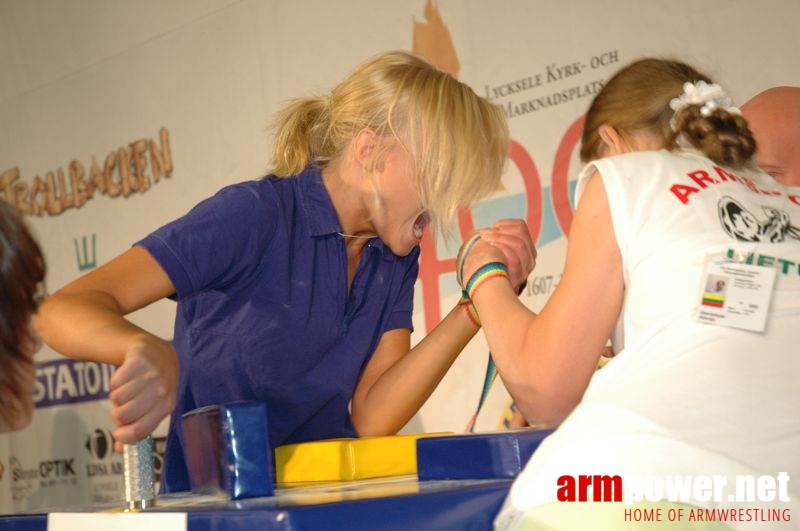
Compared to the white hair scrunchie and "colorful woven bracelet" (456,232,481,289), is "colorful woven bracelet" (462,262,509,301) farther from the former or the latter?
the white hair scrunchie

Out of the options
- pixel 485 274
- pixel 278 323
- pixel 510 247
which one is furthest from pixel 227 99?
pixel 485 274

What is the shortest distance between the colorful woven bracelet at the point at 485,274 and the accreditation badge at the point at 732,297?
0.31m

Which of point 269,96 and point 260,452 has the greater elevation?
point 269,96

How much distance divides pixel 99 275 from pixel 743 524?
0.79 meters

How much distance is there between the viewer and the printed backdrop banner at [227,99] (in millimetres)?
2473

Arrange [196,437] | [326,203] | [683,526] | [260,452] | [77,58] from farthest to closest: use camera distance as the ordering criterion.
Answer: [77,58] < [326,203] < [196,437] < [260,452] < [683,526]

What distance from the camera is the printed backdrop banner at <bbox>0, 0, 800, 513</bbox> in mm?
2473

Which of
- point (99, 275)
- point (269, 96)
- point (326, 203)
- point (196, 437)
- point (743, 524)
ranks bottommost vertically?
point (743, 524)

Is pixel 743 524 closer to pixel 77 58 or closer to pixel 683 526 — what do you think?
pixel 683 526

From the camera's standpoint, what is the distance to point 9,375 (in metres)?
3.25

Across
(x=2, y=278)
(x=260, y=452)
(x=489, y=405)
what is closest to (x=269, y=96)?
(x=2, y=278)

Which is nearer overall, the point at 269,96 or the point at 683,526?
the point at 683,526

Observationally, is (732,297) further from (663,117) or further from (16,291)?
(16,291)

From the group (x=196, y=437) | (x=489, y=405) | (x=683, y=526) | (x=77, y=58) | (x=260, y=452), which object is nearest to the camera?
(x=683, y=526)
